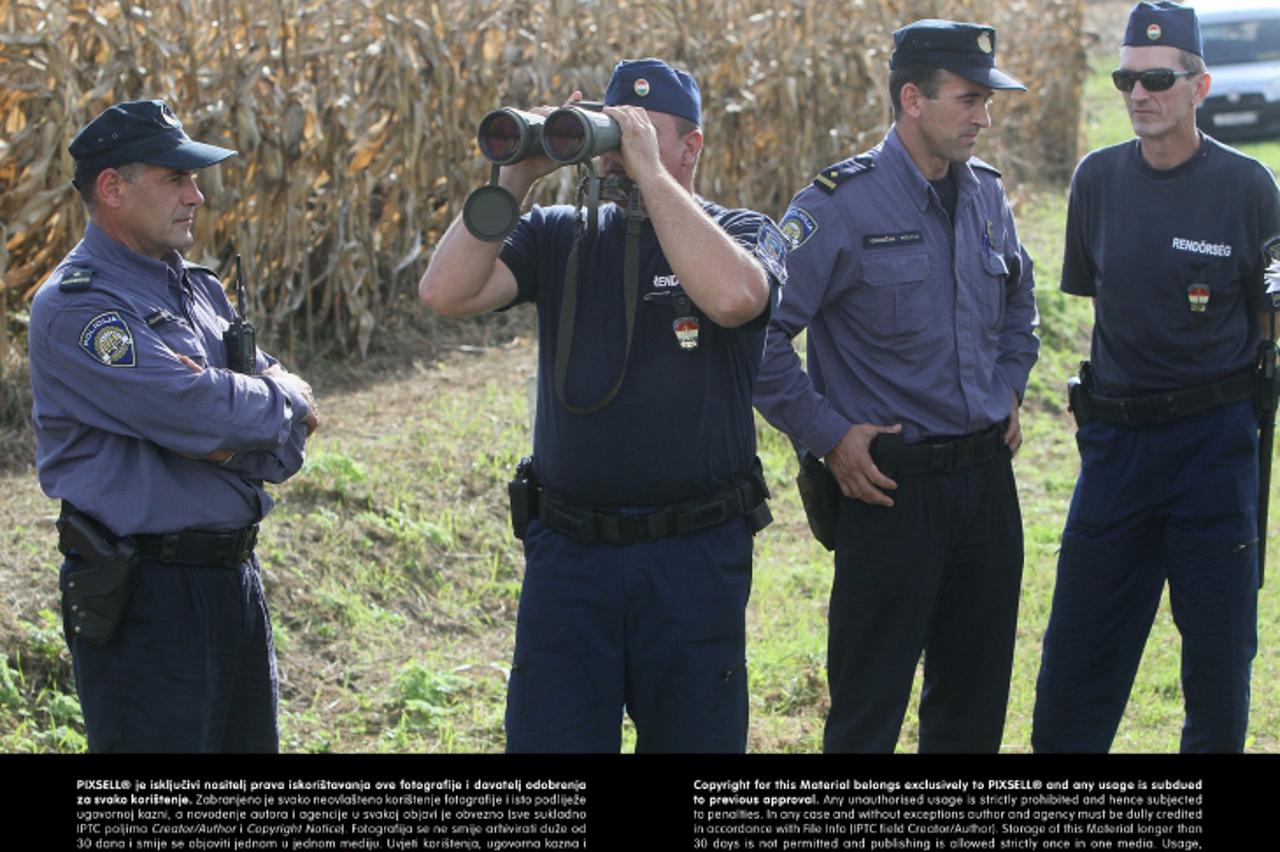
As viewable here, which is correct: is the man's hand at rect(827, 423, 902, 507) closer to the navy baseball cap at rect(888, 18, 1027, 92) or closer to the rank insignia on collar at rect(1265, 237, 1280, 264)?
the navy baseball cap at rect(888, 18, 1027, 92)

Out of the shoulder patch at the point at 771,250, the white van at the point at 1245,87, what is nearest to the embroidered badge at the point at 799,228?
the shoulder patch at the point at 771,250

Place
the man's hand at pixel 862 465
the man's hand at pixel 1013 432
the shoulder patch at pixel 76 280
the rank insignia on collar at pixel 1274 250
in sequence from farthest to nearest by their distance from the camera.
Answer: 1. the rank insignia on collar at pixel 1274 250
2. the man's hand at pixel 1013 432
3. the man's hand at pixel 862 465
4. the shoulder patch at pixel 76 280

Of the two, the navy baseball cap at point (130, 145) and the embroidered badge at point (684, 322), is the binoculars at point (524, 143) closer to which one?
the embroidered badge at point (684, 322)

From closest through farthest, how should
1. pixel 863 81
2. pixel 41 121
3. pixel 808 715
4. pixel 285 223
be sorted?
pixel 808 715
pixel 41 121
pixel 285 223
pixel 863 81

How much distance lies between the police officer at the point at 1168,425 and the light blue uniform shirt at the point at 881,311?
59 centimetres

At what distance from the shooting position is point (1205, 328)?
4.86 meters

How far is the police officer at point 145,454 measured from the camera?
373 cm

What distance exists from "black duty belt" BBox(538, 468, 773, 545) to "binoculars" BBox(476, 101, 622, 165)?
800mm

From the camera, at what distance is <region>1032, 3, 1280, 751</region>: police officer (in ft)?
15.7

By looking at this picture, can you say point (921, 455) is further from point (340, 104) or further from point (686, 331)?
point (340, 104)

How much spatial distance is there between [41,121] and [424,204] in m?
2.47

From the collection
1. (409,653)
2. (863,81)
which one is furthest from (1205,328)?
(863,81)

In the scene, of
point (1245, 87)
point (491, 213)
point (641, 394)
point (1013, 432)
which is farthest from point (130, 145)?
point (1245, 87)

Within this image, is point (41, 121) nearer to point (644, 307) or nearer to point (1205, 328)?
point (644, 307)
